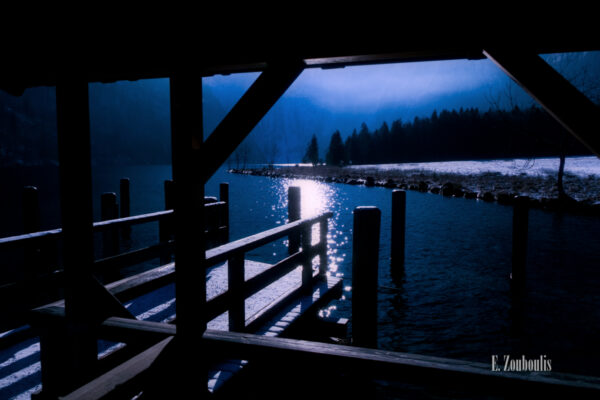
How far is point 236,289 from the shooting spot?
4418mm

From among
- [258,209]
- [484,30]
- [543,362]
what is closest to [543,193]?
[258,209]

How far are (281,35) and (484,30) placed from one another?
135 centimetres

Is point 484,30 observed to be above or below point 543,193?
above

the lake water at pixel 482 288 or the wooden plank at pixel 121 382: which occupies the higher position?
the wooden plank at pixel 121 382

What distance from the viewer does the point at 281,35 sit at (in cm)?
269

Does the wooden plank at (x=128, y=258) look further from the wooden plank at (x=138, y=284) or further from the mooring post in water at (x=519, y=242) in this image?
the mooring post in water at (x=519, y=242)

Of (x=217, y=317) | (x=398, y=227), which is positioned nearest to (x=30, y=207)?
(x=217, y=317)

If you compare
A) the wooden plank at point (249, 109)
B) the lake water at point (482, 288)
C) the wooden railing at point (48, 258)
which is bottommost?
the lake water at point (482, 288)

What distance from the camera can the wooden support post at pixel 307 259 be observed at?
6414 mm

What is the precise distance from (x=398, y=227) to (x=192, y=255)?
32.7 feet

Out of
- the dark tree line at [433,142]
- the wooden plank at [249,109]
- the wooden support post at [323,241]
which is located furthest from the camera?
the dark tree line at [433,142]

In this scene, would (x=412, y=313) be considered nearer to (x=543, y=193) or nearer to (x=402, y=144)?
(x=543, y=193)

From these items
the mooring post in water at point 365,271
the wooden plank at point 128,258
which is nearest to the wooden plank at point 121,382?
the mooring post in water at point 365,271

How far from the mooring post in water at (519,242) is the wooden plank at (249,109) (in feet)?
32.7
